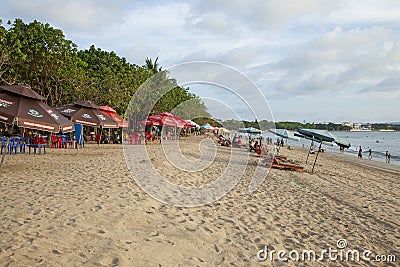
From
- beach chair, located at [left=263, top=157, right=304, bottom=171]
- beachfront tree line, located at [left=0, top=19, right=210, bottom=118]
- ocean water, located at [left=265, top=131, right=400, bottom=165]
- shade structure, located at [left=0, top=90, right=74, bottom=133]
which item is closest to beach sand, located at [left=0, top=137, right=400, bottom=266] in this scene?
shade structure, located at [left=0, top=90, right=74, bottom=133]

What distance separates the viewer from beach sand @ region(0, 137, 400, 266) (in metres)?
3.66

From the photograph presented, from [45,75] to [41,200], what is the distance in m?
14.4

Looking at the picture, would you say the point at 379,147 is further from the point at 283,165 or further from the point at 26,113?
the point at 26,113

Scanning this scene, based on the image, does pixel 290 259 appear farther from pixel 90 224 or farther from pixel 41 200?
pixel 41 200

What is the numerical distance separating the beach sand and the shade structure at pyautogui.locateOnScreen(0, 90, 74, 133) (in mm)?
1289

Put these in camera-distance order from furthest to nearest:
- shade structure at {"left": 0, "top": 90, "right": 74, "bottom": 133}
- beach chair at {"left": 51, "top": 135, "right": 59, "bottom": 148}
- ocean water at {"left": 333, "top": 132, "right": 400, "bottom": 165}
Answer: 1. ocean water at {"left": 333, "top": 132, "right": 400, "bottom": 165}
2. beach chair at {"left": 51, "top": 135, "right": 59, "bottom": 148}
3. shade structure at {"left": 0, "top": 90, "right": 74, "bottom": 133}

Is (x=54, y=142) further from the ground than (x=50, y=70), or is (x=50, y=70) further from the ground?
(x=50, y=70)

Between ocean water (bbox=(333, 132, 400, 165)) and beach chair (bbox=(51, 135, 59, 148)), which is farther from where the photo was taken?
ocean water (bbox=(333, 132, 400, 165))

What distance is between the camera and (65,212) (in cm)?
486

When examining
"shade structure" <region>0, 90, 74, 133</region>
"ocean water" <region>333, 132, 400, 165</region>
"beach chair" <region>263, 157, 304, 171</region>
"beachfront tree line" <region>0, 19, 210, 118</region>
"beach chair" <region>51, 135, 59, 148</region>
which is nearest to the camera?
"shade structure" <region>0, 90, 74, 133</region>

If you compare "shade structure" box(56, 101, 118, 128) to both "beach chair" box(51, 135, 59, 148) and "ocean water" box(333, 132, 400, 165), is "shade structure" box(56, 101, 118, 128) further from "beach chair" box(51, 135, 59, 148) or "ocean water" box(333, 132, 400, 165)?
"ocean water" box(333, 132, 400, 165)

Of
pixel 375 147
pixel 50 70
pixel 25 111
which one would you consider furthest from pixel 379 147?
pixel 25 111

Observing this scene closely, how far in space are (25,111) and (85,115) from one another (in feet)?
23.1

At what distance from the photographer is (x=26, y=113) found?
6629mm
